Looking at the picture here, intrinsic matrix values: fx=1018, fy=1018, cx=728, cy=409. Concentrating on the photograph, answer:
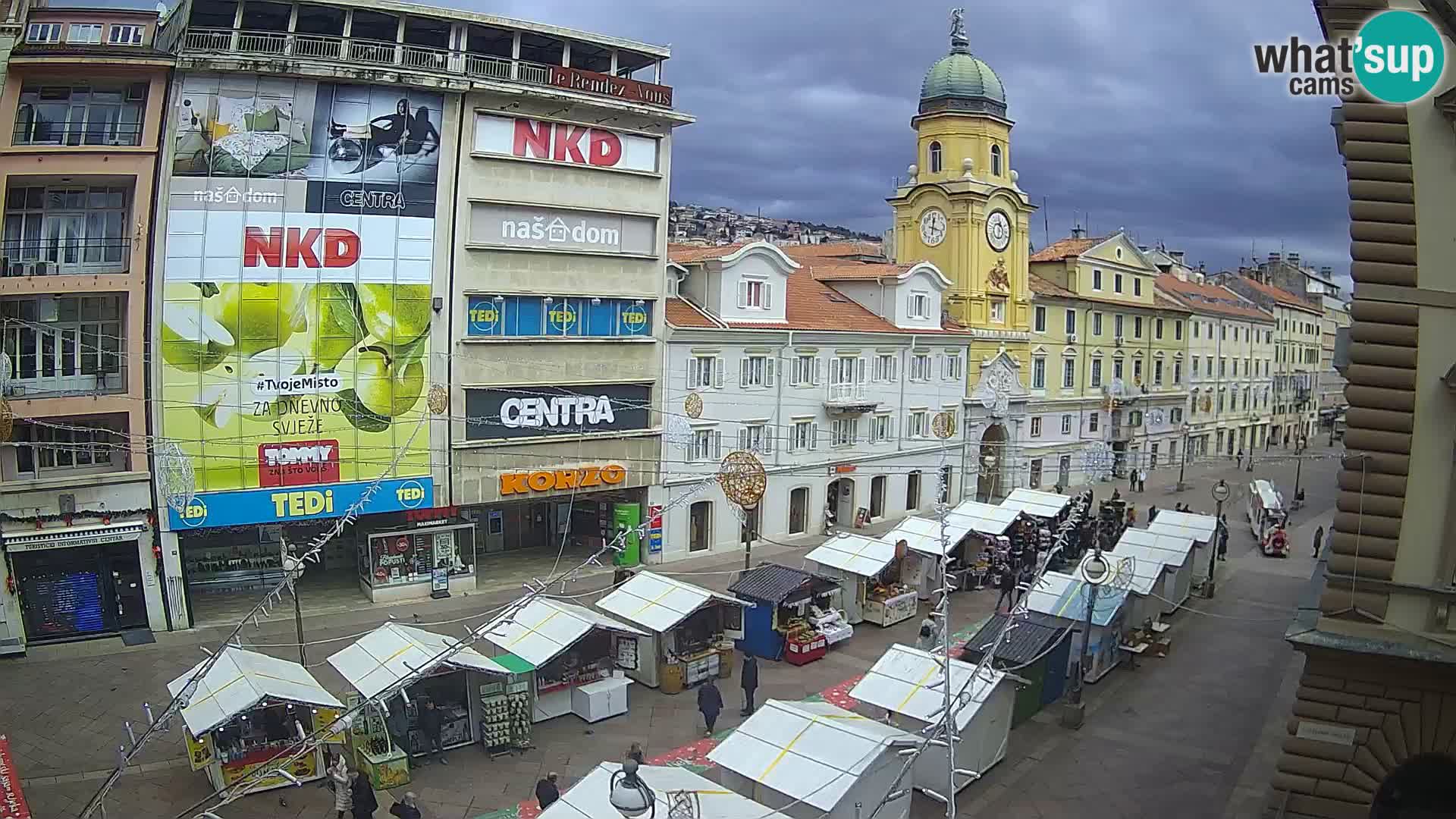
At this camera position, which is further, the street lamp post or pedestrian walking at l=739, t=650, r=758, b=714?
the street lamp post

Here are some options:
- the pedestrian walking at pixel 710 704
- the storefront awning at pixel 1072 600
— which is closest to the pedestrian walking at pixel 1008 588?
the storefront awning at pixel 1072 600

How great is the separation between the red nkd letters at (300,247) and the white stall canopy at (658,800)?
1903 cm

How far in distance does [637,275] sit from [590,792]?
2208 centimetres

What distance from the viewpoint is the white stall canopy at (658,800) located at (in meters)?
13.1

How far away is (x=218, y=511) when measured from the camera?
27.0m

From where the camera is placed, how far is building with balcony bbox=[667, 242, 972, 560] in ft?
116

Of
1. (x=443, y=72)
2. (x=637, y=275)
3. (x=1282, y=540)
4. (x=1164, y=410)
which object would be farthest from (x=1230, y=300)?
(x=443, y=72)

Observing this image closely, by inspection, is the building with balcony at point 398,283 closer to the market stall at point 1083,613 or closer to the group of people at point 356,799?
the group of people at point 356,799

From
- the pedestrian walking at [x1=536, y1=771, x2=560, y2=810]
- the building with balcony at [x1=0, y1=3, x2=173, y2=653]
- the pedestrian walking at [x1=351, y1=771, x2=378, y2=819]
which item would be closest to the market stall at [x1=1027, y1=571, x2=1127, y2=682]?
the pedestrian walking at [x1=536, y1=771, x2=560, y2=810]

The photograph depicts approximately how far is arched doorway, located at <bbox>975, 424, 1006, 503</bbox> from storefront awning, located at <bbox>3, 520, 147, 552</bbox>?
34.3 metres

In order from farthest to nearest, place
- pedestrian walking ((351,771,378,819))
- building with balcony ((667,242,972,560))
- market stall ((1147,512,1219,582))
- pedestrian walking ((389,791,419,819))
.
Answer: building with balcony ((667,242,972,560)) → market stall ((1147,512,1219,582)) → pedestrian walking ((351,771,378,819)) → pedestrian walking ((389,791,419,819))

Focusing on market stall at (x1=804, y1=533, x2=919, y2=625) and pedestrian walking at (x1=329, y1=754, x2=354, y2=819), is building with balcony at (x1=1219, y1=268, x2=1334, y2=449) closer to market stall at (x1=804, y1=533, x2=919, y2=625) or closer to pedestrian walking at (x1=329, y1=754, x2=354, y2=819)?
market stall at (x1=804, y1=533, x2=919, y2=625)

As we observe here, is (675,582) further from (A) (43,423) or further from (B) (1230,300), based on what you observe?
(B) (1230,300)

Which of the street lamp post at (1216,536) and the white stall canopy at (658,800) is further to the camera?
the street lamp post at (1216,536)
